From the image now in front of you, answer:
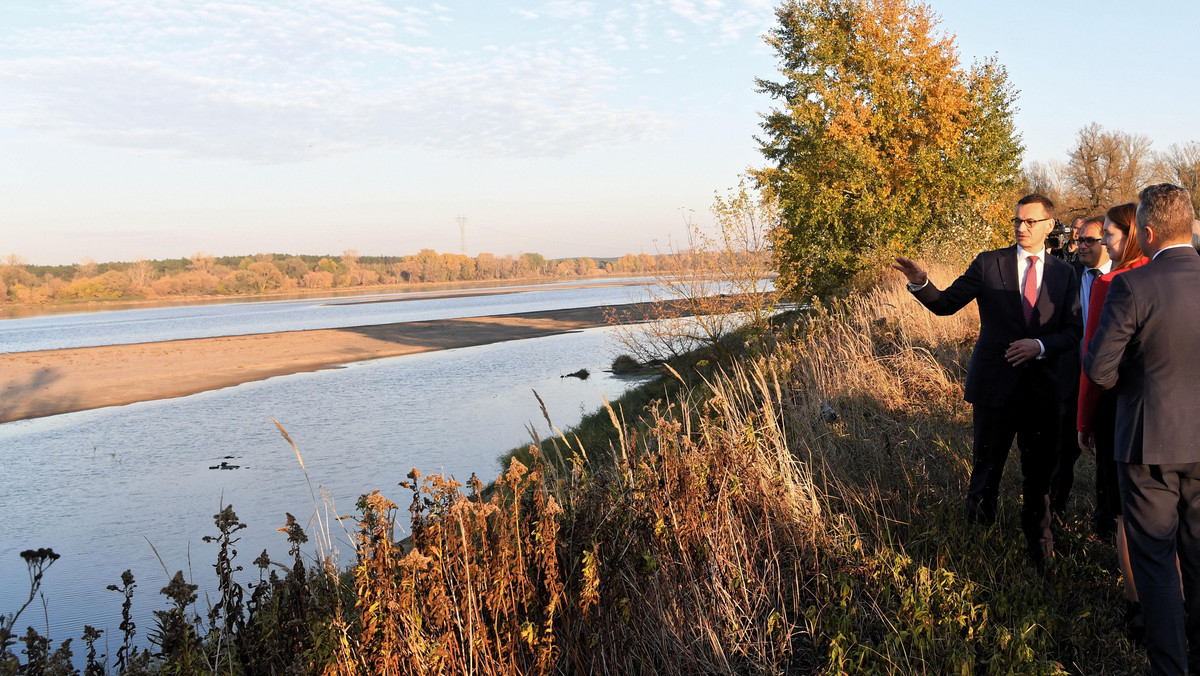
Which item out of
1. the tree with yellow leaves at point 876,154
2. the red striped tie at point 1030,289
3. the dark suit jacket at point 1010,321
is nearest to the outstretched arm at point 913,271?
the dark suit jacket at point 1010,321

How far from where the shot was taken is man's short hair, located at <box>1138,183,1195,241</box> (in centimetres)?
323

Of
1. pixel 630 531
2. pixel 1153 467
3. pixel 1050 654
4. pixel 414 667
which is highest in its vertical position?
pixel 1153 467

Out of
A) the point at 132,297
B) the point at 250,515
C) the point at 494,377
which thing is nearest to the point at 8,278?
the point at 132,297

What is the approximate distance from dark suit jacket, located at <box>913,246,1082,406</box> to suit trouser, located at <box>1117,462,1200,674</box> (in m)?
1.11

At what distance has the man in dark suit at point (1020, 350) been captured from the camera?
4.29 meters

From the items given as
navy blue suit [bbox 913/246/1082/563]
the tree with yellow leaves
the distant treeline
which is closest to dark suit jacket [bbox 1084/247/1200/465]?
navy blue suit [bbox 913/246/1082/563]

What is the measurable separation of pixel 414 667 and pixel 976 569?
302 centimetres

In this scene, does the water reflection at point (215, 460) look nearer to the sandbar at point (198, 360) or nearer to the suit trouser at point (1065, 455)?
the sandbar at point (198, 360)

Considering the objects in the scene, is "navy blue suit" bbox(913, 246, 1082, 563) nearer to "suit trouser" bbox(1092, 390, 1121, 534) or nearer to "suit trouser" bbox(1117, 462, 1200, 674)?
"suit trouser" bbox(1092, 390, 1121, 534)

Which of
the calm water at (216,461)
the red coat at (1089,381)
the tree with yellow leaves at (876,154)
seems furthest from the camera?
the tree with yellow leaves at (876,154)

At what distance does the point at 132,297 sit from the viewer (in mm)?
106250

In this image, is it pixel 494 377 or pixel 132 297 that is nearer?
pixel 494 377

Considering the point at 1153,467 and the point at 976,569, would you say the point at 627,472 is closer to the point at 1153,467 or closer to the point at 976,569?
the point at 976,569

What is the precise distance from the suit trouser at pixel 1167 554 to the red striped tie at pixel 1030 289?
53.0 inches
